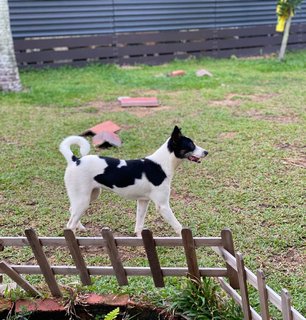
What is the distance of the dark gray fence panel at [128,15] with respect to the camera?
1218cm

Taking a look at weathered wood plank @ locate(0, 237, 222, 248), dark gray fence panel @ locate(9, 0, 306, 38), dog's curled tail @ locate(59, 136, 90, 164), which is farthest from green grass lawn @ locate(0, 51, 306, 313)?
dark gray fence panel @ locate(9, 0, 306, 38)

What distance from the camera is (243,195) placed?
4941 mm

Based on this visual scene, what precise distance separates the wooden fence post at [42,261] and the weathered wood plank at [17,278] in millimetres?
120

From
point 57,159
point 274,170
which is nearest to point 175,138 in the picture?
point 274,170

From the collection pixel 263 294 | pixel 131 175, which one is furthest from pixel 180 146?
pixel 263 294

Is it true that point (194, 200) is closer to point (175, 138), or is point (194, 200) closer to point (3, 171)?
point (175, 138)

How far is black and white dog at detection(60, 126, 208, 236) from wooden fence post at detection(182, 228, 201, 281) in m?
1.09

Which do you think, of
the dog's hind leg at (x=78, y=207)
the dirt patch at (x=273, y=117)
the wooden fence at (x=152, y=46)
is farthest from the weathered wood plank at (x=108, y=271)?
the wooden fence at (x=152, y=46)

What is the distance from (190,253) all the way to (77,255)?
690 millimetres

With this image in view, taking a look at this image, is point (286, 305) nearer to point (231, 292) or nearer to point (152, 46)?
point (231, 292)

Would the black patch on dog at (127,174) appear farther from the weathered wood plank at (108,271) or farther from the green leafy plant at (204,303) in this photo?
the green leafy plant at (204,303)

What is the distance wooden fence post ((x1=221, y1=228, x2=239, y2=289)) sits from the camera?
8.92ft

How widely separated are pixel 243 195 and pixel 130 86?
6000mm

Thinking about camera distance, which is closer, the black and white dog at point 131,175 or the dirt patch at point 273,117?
the black and white dog at point 131,175
